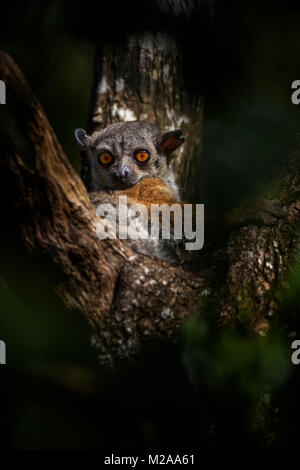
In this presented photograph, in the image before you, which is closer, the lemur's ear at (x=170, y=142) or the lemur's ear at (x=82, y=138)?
the lemur's ear at (x=170, y=142)

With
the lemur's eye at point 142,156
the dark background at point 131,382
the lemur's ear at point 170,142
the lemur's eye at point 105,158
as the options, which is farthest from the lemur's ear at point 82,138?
the dark background at point 131,382

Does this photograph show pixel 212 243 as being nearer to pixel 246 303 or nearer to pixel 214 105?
pixel 246 303

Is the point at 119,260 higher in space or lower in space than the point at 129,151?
lower

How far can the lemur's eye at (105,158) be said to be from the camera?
4.25 meters

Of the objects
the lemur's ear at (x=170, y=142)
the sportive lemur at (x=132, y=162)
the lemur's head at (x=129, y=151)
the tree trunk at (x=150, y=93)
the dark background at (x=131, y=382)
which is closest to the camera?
the dark background at (x=131, y=382)

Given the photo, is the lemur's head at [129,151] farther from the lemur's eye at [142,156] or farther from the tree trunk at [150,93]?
the tree trunk at [150,93]

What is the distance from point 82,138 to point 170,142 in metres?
0.90

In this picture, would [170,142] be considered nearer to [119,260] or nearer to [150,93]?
[150,93]

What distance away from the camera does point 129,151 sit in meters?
4.18

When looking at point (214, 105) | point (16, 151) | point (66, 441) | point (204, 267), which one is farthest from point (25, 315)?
point (214, 105)

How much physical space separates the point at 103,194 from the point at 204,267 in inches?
47.2

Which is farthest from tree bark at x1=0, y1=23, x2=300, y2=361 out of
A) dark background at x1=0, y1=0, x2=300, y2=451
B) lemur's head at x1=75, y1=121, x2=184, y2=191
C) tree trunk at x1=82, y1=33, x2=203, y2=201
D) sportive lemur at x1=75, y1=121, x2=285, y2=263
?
tree trunk at x1=82, y1=33, x2=203, y2=201

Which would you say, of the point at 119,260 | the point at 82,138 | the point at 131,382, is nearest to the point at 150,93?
the point at 82,138

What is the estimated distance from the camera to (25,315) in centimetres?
205
